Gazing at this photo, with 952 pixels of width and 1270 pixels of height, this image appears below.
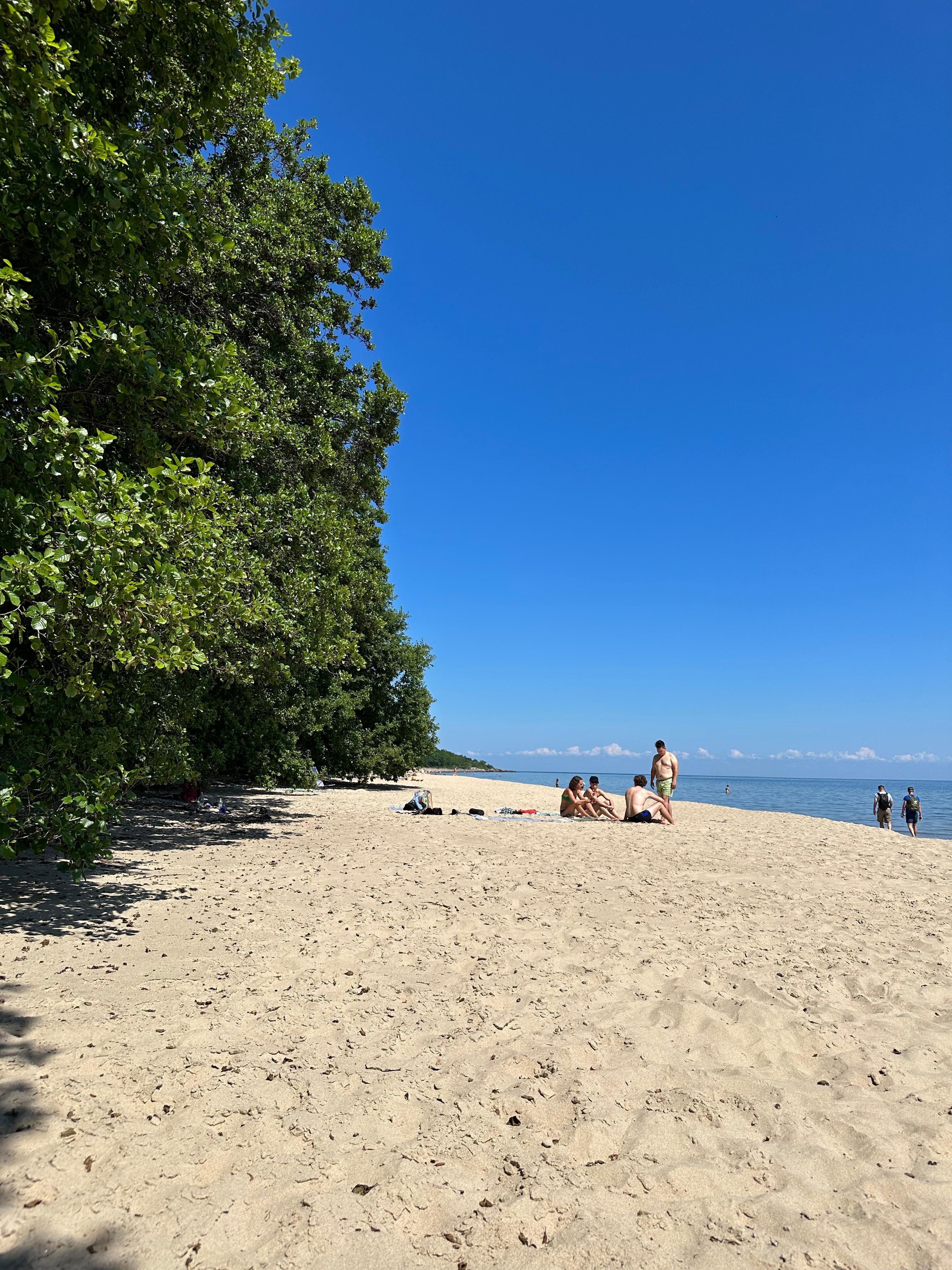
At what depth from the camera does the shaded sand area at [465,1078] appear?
9.71 ft

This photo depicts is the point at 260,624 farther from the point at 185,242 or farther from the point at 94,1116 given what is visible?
the point at 94,1116

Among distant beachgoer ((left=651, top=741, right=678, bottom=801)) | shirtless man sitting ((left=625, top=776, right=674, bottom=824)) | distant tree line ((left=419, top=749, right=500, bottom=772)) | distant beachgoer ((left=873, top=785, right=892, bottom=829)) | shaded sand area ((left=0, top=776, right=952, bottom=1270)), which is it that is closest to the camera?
shaded sand area ((left=0, top=776, right=952, bottom=1270))

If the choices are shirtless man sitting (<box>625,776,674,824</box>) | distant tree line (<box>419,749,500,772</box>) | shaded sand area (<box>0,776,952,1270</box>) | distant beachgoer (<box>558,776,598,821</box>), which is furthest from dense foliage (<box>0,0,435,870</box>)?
distant tree line (<box>419,749,500,772</box>)

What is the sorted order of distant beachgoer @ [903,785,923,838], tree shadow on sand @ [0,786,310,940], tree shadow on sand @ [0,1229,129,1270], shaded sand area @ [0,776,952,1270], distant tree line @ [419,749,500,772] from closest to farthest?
1. tree shadow on sand @ [0,1229,129,1270]
2. shaded sand area @ [0,776,952,1270]
3. tree shadow on sand @ [0,786,310,940]
4. distant beachgoer @ [903,785,923,838]
5. distant tree line @ [419,749,500,772]

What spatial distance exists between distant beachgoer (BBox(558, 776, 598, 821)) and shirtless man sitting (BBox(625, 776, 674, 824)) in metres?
1.41

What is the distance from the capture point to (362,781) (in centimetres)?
3203

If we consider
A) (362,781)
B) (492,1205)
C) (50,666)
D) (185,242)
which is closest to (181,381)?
(185,242)

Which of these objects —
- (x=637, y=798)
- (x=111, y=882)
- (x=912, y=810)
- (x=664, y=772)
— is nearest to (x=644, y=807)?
(x=637, y=798)

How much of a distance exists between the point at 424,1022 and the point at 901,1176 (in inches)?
115

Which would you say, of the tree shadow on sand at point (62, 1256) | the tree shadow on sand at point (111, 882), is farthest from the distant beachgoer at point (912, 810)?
the tree shadow on sand at point (62, 1256)

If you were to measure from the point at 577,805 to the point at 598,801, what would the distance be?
63 cm

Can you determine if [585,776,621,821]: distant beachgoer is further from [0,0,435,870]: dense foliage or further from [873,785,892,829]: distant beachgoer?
[873,785,892,829]: distant beachgoer

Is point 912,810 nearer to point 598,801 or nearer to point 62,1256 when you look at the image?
point 598,801

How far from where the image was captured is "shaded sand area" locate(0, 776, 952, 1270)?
296cm
